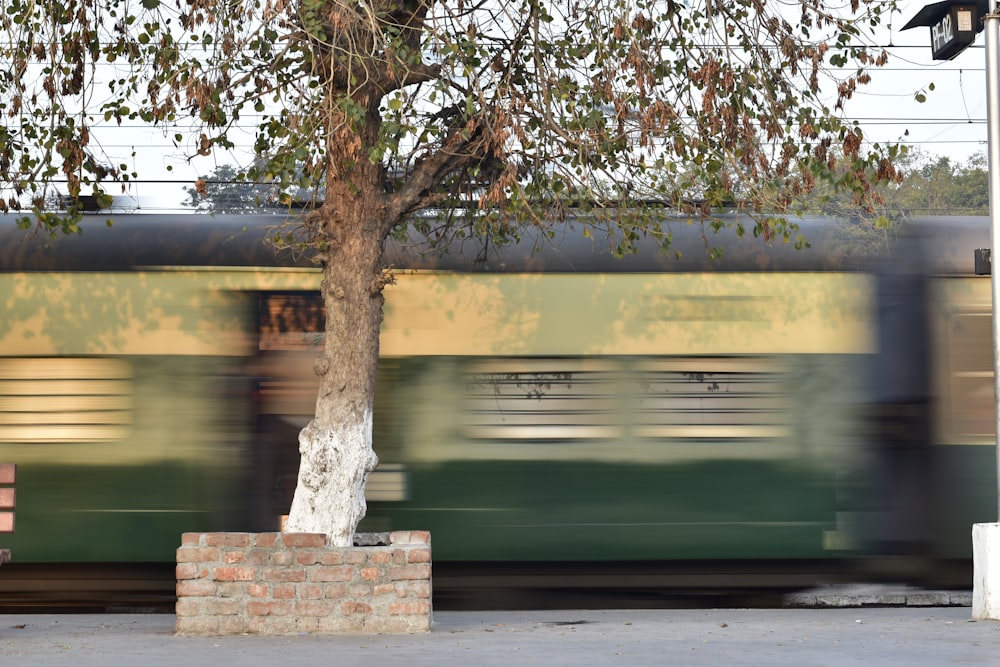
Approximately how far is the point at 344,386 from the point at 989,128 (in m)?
4.91

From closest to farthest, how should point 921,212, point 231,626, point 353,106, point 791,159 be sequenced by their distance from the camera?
point 353,106 < point 231,626 < point 791,159 < point 921,212

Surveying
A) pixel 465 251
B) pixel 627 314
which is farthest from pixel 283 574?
pixel 627 314

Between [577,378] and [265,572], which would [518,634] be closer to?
[265,572]

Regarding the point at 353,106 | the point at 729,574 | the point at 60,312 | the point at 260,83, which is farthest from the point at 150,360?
the point at 729,574

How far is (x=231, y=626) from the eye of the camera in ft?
28.8

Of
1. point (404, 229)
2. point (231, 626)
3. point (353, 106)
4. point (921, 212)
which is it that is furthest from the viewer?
point (921, 212)

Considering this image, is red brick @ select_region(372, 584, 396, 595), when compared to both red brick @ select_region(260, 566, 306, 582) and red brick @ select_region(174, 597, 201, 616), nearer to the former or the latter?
red brick @ select_region(260, 566, 306, 582)

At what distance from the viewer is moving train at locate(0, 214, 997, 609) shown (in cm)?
1120

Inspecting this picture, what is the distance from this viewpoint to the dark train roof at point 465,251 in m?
11.5

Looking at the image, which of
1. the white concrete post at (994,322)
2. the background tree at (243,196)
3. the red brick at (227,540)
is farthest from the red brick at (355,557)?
the white concrete post at (994,322)

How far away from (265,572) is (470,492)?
8.93 ft

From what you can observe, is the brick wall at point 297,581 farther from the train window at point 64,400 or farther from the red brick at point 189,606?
the train window at point 64,400

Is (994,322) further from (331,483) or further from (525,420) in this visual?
(331,483)

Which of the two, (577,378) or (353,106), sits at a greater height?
(353,106)
